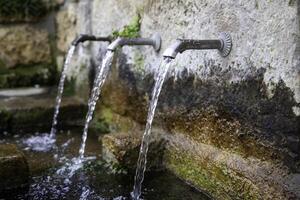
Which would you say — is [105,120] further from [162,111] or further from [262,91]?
[262,91]

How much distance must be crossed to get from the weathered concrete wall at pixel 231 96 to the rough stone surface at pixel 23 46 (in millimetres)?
1250

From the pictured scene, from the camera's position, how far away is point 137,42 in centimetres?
240

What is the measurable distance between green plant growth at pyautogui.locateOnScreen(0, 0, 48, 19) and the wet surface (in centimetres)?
133

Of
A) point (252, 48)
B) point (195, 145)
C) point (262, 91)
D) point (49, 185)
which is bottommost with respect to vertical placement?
point (49, 185)

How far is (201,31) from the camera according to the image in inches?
86.5

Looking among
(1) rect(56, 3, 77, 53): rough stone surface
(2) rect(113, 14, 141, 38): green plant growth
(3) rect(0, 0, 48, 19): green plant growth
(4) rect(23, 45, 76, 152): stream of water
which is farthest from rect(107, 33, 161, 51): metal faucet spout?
(3) rect(0, 0, 48, 19): green plant growth

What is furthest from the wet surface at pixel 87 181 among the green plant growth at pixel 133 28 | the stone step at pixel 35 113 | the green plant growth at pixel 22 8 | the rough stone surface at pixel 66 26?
the green plant growth at pixel 22 8

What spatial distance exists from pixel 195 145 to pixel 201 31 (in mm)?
533

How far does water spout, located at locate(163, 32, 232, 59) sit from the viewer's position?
1.89 m

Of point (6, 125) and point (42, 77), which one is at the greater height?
point (42, 77)

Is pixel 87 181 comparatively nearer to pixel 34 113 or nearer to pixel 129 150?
pixel 129 150

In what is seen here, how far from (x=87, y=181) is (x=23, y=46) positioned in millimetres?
1819

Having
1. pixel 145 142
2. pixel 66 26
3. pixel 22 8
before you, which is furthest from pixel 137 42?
pixel 22 8

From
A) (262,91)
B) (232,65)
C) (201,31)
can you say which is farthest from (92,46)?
(262,91)
